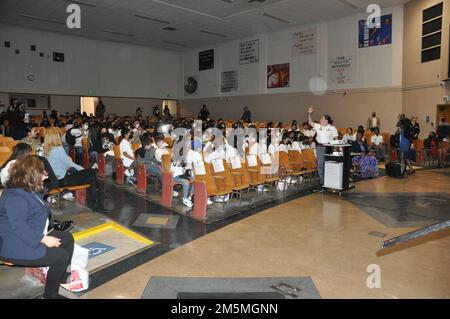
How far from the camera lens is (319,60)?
54.2 ft

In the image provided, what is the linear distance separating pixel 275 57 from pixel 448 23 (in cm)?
848

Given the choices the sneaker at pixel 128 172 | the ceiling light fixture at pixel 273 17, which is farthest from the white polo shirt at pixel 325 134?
the ceiling light fixture at pixel 273 17

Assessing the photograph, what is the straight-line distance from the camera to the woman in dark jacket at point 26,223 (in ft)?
9.09

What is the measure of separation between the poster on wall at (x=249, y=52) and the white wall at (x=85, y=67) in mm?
5684

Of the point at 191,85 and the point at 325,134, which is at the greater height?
the point at 191,85

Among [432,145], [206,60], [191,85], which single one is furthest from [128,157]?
[191,85]

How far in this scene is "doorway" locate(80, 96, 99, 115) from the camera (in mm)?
20359

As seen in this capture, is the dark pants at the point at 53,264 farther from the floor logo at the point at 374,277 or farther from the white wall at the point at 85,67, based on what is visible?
the white wall at the point at 85,67

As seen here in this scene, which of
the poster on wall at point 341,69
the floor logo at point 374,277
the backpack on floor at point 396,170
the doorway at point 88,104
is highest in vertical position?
the poster on wall at point 341,69

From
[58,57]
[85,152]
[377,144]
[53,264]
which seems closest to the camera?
[53,264]

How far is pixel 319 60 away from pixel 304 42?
1351 mm

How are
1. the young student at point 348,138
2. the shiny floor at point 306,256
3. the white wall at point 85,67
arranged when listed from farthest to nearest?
the white wall at point 85,67 < the young student at point 348,138 < the shiny floor at point 306,256

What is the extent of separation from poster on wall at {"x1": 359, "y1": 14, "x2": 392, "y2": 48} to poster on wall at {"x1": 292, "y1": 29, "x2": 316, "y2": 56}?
2.30 meters

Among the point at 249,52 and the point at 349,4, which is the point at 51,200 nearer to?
the point at 349,4
